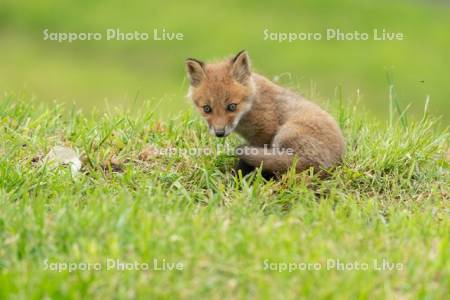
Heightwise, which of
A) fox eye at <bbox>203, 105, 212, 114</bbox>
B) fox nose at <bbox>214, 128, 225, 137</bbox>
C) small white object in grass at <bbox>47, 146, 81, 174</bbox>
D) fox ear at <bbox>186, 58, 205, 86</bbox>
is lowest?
small white object in grass at <bbox>47, 146, 81, 174</bbox>

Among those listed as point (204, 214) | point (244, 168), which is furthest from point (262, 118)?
point (204, 214)

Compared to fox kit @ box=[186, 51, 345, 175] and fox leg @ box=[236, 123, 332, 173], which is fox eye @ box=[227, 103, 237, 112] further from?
fox leg @ box=[236, 123, 332, 173]

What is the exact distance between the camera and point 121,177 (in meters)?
7.05

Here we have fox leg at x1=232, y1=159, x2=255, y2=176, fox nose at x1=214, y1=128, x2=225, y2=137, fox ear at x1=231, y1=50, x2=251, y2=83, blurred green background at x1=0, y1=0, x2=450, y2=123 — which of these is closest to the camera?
fox leg at x1=232, y1=159, x2=255, y2=176

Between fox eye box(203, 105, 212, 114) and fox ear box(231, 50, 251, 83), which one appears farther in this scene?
fox ear box(231, 50, 251, 83)

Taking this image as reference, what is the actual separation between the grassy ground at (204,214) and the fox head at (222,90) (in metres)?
0.33

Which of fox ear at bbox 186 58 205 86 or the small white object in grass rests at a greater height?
fox ear at bbox 186 58 205 86

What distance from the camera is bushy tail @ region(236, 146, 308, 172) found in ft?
23.7

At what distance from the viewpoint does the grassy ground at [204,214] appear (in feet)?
17.0

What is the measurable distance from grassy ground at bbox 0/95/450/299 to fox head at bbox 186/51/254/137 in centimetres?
33

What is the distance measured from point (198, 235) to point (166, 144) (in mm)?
2334

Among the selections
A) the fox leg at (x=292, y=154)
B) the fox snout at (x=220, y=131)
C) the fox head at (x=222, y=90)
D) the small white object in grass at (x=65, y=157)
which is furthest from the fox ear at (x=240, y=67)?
the small white object in grass at (x=65, y=157)

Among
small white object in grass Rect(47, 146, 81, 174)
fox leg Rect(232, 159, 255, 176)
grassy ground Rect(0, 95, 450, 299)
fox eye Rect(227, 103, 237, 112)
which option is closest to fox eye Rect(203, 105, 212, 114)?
fox eye Rect(227, 103, 237, 112)

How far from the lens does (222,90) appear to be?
778 centimetres
